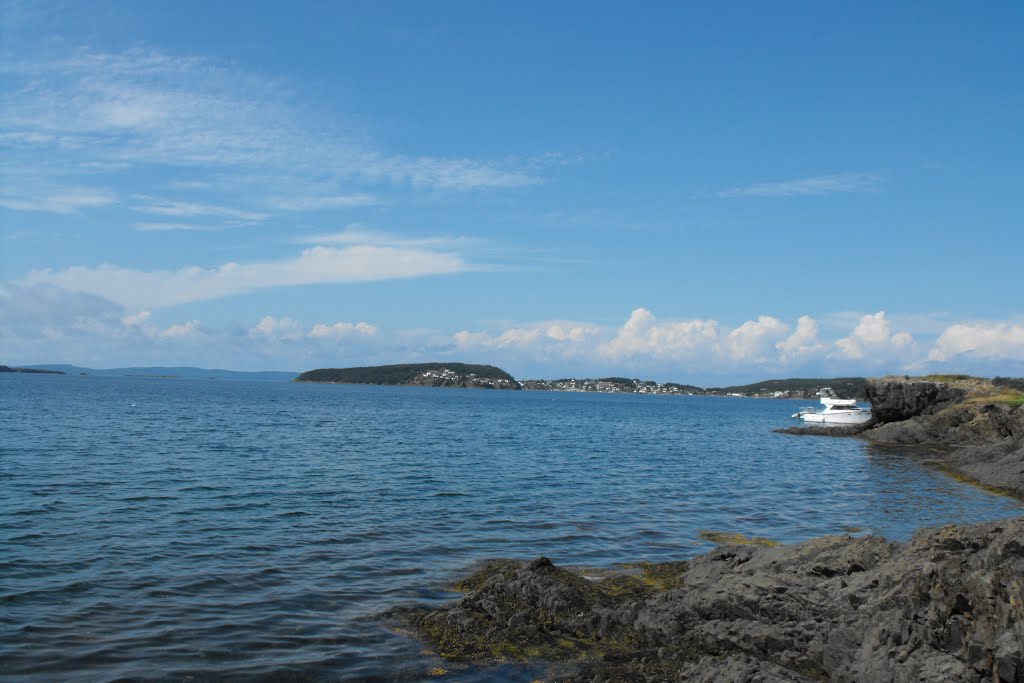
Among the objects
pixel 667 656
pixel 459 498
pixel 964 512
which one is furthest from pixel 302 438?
pixel 667 656

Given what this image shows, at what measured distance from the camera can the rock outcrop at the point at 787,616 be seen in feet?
31.9

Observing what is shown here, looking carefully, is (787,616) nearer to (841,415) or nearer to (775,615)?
(775,615)

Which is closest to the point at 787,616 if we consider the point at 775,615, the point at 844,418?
the point at 775,615

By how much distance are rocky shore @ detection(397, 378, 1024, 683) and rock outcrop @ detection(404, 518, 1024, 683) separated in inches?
0.9

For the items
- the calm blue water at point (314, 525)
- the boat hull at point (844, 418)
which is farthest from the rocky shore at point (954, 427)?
the boat hull at point (844, 418)

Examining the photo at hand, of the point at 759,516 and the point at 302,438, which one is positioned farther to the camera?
the point at 302,438

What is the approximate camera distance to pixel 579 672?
11.9 meters

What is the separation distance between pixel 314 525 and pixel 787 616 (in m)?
15.7

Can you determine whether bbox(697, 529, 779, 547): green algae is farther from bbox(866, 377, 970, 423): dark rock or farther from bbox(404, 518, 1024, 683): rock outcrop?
bbox(866, 377, 970, 423): dark rock

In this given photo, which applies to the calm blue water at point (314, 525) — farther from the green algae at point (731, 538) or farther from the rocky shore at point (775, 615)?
the rocky shore at point (775, 615)

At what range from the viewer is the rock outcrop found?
383 inches

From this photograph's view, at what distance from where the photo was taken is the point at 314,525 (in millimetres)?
23344

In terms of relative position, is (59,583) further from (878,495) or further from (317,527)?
(878,495)

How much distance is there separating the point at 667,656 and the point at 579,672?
5.29 feet
